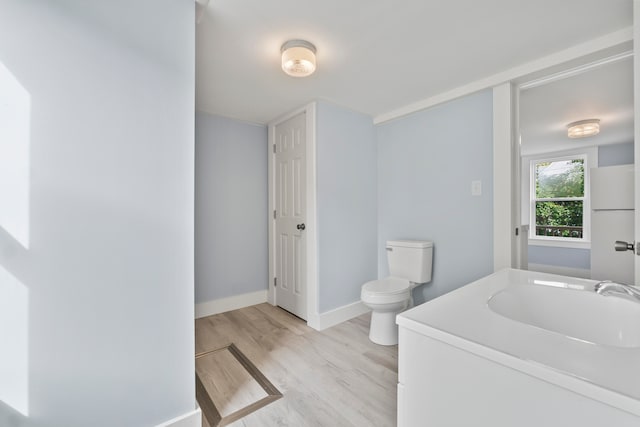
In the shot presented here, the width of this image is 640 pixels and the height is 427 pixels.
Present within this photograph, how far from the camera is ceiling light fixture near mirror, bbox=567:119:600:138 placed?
2.93 meters

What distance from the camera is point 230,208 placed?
286 cm

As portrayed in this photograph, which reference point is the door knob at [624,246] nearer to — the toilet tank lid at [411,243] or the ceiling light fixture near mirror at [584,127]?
the toilet tank lid at [411,243]

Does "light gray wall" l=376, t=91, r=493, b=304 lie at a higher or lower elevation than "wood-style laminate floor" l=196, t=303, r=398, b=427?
higher

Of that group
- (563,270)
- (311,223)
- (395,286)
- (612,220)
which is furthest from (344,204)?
(563,270)

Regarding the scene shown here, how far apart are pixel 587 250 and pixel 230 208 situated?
4.45 meters

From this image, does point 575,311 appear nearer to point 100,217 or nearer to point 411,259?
point 411,259

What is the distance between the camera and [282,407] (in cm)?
145

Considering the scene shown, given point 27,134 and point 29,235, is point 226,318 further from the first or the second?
point 27,134

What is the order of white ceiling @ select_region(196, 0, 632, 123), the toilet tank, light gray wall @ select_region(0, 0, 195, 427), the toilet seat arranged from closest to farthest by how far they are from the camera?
1. light gray wall @ select_region(0, 0, 195, 427)
2. white ceiling @ select_region(196, 0, 632, 123)
3. the toilet seat
4. the toilet tank

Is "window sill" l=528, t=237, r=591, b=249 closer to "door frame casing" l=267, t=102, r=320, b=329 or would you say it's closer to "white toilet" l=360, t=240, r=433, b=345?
→ "white toilet" l=360, t=240, r=433, b=345

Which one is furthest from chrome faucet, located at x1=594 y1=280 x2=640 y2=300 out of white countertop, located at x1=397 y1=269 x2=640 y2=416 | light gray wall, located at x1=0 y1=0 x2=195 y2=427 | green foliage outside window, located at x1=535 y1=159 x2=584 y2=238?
green foliage outside window, located at x1=535 y1=159 x2=584 y2=238

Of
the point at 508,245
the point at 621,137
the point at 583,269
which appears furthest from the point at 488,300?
the point at 621,137

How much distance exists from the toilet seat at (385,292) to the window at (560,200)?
9.26 feet

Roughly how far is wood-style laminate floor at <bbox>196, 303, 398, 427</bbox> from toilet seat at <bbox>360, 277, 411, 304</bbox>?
0.37 m
